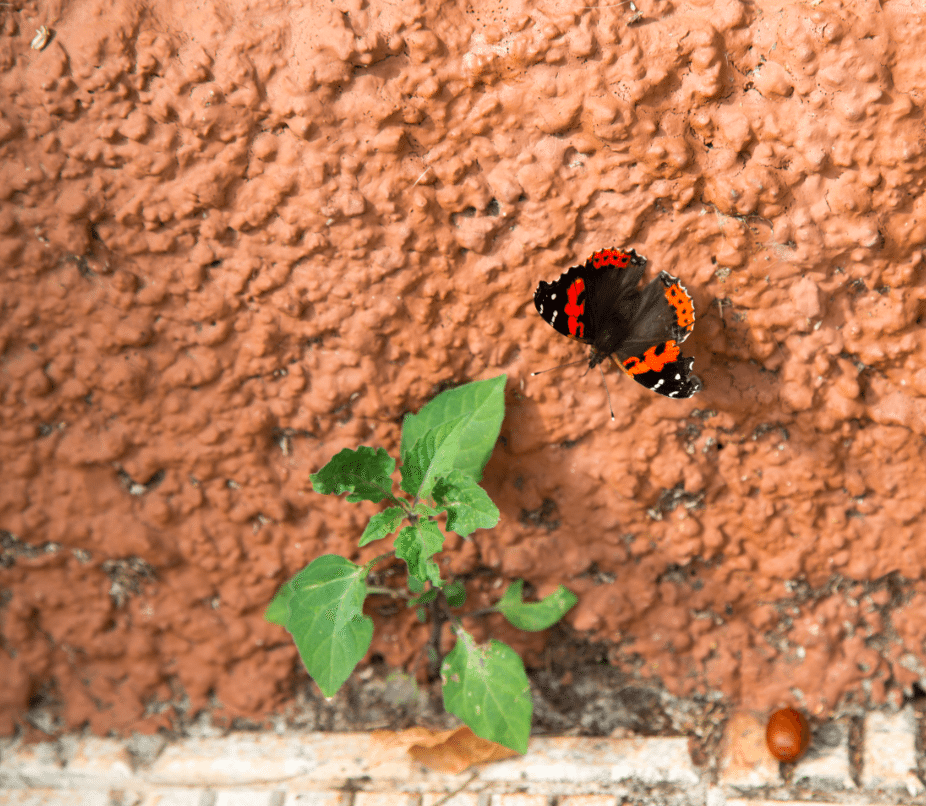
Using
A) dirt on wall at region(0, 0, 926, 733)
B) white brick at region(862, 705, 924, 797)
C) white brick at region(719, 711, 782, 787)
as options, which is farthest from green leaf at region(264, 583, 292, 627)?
white brick at region(862, 705, 924, 797)

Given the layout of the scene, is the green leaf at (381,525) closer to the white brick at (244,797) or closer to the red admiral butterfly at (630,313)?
the red admiral butterfly at (630,313)

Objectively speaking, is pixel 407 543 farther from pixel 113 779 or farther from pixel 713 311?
pixel 113 779

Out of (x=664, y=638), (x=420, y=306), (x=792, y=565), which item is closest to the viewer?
(x=420, y=306)

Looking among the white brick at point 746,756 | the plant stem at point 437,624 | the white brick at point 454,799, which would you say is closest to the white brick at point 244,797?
the white brick at point 454,799

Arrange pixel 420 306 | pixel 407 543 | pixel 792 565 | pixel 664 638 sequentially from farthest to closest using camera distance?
pixel 664 638 < pixel 792 565 < pixel 420 306 < pixel 407 543

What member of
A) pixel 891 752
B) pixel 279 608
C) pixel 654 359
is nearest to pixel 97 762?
pixel 279 608

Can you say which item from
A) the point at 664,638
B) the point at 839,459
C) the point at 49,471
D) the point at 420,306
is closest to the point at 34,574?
the point at 49,471

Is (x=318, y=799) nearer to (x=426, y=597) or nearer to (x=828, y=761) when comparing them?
(x=426, y=597)
